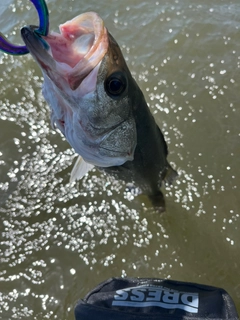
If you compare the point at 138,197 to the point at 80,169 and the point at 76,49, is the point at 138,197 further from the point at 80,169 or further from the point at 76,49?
the point at 76,49

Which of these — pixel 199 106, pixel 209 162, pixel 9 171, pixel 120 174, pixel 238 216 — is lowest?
pixel 238 216

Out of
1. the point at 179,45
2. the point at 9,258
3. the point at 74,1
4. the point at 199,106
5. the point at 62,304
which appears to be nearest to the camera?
the point at 62,304

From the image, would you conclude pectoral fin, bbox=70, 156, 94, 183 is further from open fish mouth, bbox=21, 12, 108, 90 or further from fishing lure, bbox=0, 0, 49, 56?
fishing lure, bbox=0, 0, 49, 56

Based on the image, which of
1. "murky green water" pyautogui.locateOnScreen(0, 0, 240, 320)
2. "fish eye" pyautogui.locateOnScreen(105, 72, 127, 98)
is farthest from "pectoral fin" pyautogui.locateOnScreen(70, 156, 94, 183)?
"murky green water" pyautogui.locateOnScreen(0, 0, 240, 320)

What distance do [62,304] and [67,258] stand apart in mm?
391

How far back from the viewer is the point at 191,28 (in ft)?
14.9

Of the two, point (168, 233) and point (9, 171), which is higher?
point (9, 171)

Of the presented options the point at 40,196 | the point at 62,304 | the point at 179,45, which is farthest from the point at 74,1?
the point at 62,304

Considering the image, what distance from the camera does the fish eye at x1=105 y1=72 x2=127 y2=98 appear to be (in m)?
1.72

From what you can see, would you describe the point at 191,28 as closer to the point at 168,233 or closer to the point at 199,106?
the point at 199,106

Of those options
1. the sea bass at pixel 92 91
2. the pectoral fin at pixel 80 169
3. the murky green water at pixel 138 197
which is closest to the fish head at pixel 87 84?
the sea bass at pixel 92 91

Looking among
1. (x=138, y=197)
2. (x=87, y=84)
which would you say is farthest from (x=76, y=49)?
(x=138, y=197)

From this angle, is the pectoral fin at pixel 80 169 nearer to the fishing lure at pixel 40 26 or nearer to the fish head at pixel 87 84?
the fish head at pixel 87 84

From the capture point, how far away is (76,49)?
1.66 meters
